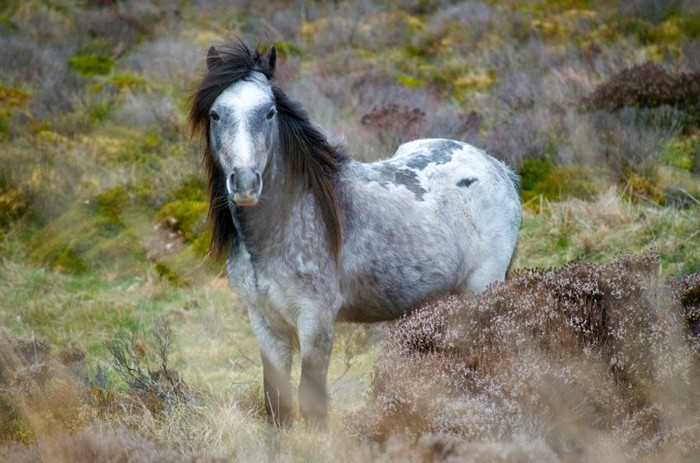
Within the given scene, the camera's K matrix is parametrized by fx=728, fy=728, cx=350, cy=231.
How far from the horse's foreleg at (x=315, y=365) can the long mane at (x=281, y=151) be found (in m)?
0.42

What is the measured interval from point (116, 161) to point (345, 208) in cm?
707

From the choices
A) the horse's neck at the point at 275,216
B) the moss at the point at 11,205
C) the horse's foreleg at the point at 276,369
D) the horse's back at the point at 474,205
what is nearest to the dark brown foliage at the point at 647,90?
the horse's back at the point at 474,205

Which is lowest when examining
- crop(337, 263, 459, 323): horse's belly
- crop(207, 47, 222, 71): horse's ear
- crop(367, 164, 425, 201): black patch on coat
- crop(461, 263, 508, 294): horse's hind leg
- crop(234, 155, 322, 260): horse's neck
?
crop(461, 263, 508, 294): horse's hind leg

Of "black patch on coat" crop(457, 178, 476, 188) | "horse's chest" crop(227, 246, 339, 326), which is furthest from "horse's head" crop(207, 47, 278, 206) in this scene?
"black patch on coat" crop(457, 178, 476, 188)

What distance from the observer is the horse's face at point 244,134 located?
3.50 m

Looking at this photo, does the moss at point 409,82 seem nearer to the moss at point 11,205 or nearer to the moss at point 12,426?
the moss at point 11,205

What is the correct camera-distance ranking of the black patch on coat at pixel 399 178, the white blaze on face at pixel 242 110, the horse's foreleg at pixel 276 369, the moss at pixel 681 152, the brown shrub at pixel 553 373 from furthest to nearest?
1. the moss at pixel 681 152
2. the black patch on coat at pixel 399 178
3. the horse's foreleg at pixel 276 369
4. the white blaze on face at pixel 242 110
5. the brown shrub at pixel 553 373

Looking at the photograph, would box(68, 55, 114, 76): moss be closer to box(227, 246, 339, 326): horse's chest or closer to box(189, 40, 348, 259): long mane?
box(189, 40, 348, 259): long mane

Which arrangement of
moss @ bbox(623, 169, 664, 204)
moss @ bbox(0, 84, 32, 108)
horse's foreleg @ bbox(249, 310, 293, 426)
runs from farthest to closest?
moss @ bbox(0, 84, 32, 108)
moss @ bbox(623, 169, 664, 204)
horse's foreleg @ bbox(249, 310, 293, 426)

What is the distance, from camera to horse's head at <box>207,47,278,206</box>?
350cm

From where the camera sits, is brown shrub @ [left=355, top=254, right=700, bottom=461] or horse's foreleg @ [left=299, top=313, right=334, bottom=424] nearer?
brown shrub @ [left=355, top=254, right=700, bottom=461]

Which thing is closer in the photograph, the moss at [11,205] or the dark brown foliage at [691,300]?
the dark brown foliage at [691,300]

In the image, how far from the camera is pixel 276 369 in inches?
161

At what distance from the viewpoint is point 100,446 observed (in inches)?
124
